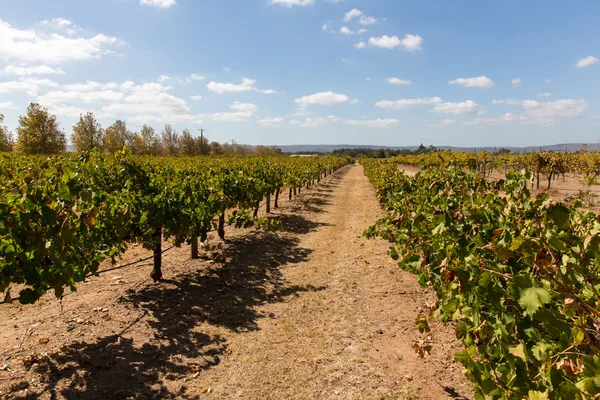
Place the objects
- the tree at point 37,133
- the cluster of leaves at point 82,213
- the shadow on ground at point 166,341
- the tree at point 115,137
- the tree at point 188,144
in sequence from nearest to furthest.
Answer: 1. the cluster of leaves at point 82,213
2. the shadow on ground at point 166,341
3. the tree at point 37,133
4. the tree at point 115,137
5. the tree at point 188,144

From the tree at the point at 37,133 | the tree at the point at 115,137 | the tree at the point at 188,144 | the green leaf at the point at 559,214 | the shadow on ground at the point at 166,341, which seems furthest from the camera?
the tree at the point at 188,144

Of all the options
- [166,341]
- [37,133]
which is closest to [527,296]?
[166,341]

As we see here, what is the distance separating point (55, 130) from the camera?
45.5 m

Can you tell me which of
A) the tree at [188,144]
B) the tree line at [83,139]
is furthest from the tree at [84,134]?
the tree at [188,144]

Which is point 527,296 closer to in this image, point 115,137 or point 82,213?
point 82,213

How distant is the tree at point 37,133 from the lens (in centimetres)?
4222

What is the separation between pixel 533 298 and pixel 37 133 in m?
54.9

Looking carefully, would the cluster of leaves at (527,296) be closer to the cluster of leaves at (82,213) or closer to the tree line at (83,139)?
the cluster of leaves at (82,213)

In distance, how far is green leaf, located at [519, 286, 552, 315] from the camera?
143 cm

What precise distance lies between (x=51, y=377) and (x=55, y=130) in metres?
52.4

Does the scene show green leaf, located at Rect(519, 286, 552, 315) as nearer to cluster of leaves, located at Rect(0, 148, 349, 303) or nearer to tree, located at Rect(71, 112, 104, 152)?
cluster of leaves, located at Rect(0, 148, 349, 303)

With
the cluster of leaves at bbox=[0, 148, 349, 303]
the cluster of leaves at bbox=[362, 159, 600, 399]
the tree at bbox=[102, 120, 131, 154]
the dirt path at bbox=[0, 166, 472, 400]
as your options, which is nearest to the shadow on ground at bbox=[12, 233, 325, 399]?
the dirt path at bbox=[0, 166, 472, 400]

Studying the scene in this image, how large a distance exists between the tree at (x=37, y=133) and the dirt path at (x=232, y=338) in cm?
4623

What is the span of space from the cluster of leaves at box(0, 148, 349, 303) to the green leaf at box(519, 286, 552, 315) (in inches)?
135
